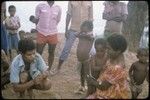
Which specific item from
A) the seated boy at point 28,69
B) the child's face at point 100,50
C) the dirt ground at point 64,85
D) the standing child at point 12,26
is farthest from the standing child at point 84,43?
the standing child at point 12,26

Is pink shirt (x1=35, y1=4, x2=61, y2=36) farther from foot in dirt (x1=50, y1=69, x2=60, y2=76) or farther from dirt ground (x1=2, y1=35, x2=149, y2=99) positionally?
dirt ground (x1=2, y1=35, x2=149, y2=99)

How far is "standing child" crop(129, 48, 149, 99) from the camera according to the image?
536 cm

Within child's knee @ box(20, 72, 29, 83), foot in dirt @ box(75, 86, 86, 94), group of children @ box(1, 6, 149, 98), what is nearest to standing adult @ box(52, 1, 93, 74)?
group of children @ box(1, 6, 149, 98)

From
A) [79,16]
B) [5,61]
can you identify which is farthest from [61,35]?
[5,61]

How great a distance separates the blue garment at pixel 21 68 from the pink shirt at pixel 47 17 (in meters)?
1.50

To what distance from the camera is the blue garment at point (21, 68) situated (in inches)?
185

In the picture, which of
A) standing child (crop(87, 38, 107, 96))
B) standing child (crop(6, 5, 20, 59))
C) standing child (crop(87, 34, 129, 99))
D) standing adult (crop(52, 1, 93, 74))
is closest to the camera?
standing child (crop(87, 34, 129, 99))

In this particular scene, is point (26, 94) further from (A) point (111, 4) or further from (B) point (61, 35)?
(B) point (61, 35)

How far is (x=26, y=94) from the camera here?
498 centimetres

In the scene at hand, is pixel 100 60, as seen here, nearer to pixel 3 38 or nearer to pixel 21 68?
pixel 21 68

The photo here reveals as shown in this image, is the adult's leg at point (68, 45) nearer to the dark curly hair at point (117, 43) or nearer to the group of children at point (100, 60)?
the group of children at point (100, 60)

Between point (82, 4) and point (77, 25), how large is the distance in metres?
0.34

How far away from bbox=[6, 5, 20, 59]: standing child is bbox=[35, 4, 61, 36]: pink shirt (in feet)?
2.85

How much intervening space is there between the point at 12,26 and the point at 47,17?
40.8 inches
